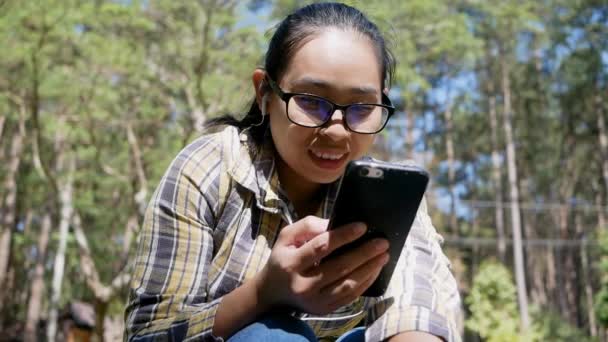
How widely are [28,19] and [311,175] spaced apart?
6.82 m

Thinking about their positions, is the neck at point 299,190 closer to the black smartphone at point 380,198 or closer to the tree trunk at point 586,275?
the black smartphone at point 380,198

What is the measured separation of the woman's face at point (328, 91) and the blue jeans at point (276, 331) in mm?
314

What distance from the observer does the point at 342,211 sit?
2.90ft

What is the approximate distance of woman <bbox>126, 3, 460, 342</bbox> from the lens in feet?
3.12

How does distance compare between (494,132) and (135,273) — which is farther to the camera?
(494,132)

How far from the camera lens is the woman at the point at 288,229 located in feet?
3.12

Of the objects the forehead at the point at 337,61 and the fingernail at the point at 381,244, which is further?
the forehead at the point at 337,61

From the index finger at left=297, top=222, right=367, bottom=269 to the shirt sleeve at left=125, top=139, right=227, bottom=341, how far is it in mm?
238

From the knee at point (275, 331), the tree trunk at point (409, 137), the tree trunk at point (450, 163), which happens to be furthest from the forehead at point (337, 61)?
the tree trunk at point (450, 163)

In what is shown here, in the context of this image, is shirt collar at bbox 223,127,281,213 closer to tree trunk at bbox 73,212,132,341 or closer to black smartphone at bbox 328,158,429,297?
black smartphone at bbox 328,158,429,297

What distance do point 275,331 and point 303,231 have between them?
170mm

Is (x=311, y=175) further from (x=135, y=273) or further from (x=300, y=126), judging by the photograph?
(x=135, y=273)

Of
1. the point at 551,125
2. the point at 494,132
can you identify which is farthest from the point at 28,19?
the point at 551,125

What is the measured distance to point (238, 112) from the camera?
5.14 ft
